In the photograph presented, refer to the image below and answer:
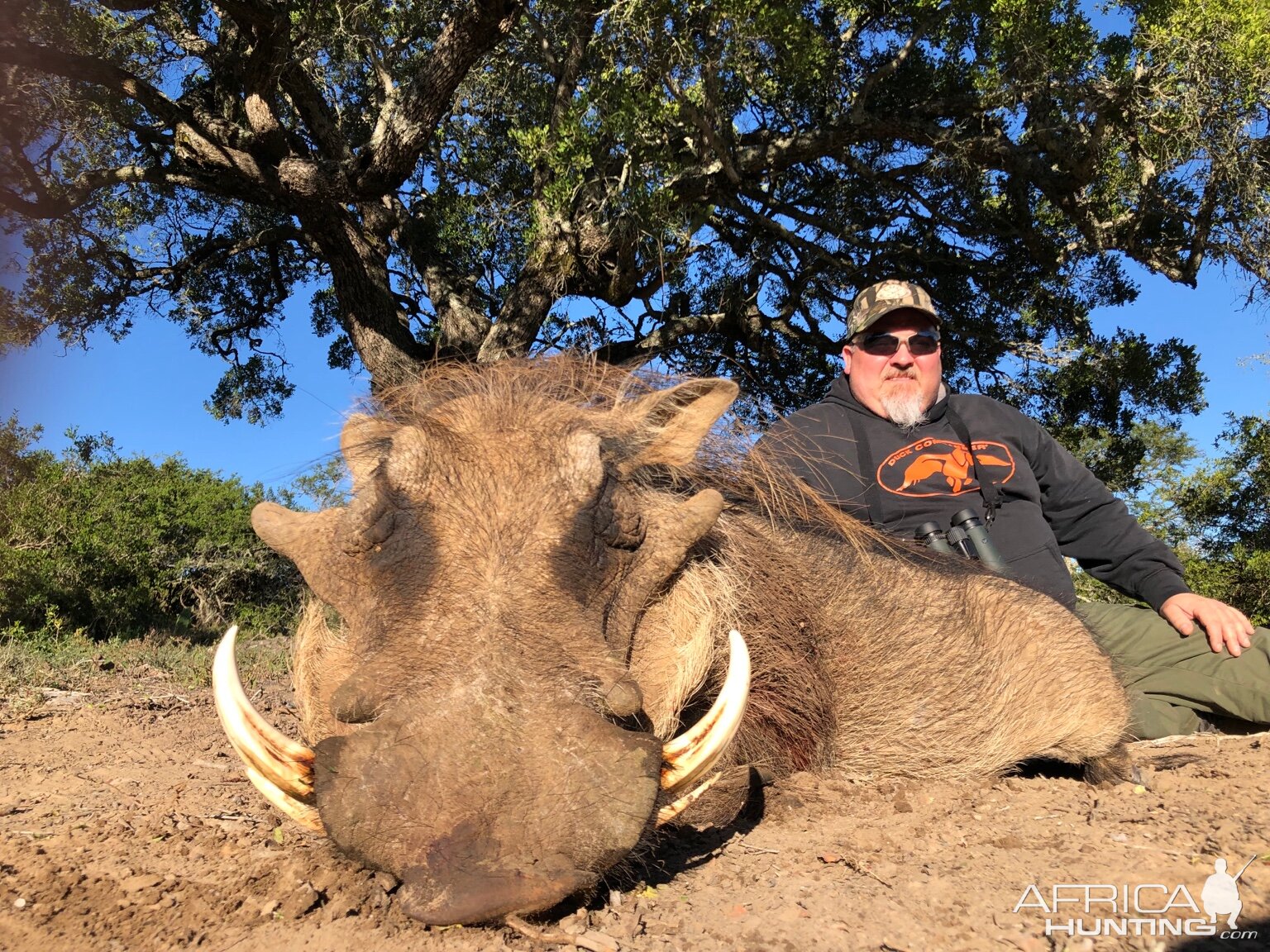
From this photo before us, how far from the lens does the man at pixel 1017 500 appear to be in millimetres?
3371

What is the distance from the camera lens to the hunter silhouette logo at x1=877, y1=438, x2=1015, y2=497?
3441 millimetres

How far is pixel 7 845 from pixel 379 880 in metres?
0.95

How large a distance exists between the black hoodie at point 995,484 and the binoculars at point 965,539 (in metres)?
0.08

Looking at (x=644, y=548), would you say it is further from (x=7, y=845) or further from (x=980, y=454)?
(x=980, y=454)

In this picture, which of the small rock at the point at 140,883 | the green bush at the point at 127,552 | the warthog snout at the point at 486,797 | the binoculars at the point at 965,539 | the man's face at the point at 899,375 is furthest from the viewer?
the green bush at the point at 127,552

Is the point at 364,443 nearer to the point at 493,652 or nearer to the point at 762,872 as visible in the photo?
the point at 493,652

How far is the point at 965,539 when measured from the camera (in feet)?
11.1

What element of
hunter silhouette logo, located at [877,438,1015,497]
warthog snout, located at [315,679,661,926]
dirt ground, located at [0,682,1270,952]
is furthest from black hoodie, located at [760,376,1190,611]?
warthog snout, located at [315,679,661,926]

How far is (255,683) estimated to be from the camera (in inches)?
184

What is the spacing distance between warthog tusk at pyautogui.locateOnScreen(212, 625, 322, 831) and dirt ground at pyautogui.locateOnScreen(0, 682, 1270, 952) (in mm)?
194

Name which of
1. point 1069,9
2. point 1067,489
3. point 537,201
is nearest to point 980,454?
point 1067,489

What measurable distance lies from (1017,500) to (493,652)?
2.73m

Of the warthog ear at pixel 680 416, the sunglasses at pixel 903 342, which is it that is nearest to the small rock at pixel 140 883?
the warthog ear at pixel 680 416

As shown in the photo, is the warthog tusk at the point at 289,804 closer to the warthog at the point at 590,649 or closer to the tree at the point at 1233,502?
the warthog at the point at 590,649
